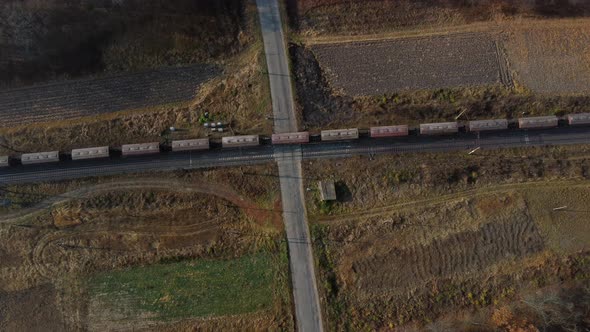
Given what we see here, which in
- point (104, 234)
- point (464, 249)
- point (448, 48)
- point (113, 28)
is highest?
point (113, 28)

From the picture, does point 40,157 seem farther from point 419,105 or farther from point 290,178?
point 419,105

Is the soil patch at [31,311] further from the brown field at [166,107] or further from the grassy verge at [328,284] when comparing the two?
the grassy verge at [328,284]

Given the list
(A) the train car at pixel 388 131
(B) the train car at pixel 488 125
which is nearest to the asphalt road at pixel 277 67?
(A) the train car at pixel 388 131

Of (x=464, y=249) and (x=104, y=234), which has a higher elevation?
(x=104, y=234)

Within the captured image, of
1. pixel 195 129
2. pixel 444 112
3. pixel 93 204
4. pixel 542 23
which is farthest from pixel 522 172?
pixel 93 204

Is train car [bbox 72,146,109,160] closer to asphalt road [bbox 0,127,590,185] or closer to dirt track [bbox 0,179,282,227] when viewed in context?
asphalt road [bbox 0,127,590,185]

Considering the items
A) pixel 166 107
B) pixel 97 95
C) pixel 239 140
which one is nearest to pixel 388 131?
pixel 239 140

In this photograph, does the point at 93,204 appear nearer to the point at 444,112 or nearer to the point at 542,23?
the point at 444,112
